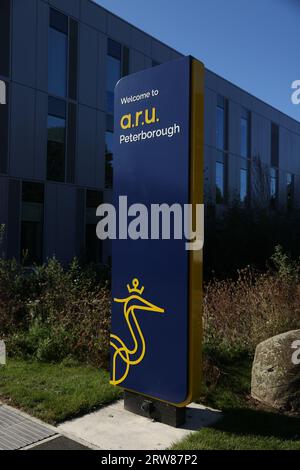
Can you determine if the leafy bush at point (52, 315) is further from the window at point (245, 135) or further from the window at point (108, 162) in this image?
the window at point (245, 135)

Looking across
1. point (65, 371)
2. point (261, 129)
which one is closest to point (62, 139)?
point (65, 371)

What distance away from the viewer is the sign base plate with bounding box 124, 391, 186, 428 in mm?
4629

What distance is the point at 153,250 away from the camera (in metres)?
4.84

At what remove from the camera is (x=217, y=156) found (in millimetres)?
28953

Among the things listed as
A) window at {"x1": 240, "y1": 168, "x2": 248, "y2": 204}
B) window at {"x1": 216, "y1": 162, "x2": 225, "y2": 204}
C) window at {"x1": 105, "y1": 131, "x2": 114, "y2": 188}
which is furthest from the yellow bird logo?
window at {"x1": 240, "y1": 168, "x2": 248, "y2": 204}

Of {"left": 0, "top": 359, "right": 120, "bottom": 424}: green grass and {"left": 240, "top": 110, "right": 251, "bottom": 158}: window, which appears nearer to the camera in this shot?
{"left": 0, "top": 359, "right": 120, "bottom": 424}: green grass

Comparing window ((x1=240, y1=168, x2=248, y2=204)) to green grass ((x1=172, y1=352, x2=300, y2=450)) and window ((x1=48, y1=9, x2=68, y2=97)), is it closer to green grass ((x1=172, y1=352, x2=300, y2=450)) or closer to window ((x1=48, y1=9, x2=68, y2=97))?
window ((x1=48, y1=9, x2=68, y2=97))

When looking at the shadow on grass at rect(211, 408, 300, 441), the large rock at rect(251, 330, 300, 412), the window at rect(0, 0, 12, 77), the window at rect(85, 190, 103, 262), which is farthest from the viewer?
the window at rect(85, 190, 103, 262)

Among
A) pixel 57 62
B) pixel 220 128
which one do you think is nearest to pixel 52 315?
pixel 57 62

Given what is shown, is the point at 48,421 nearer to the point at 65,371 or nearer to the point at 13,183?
the point at 65,371

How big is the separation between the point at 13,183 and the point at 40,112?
300 cm

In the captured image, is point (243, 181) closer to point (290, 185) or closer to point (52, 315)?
point (290, 185)

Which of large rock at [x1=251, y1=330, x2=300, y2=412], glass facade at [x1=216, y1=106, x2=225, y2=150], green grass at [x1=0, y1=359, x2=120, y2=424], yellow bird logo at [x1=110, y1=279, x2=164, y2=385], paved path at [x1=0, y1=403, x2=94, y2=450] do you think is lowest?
paved path at [x1=0, y1=403, x2=94, y2=450]

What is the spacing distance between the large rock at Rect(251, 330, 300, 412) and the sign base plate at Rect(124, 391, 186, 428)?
105 centimetres
